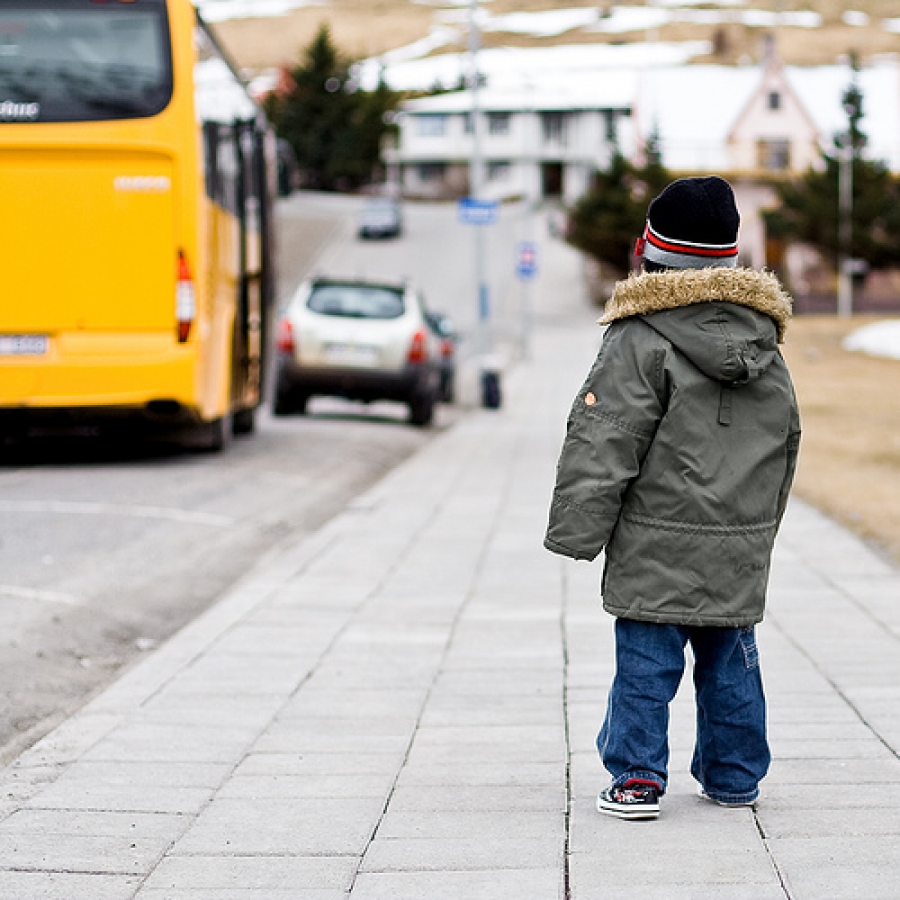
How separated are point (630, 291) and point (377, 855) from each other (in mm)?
1517

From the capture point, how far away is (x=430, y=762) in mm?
5383

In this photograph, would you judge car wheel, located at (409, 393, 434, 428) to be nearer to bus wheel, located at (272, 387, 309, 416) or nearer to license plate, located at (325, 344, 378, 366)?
license plate, located at (325, 344, 378, 366)

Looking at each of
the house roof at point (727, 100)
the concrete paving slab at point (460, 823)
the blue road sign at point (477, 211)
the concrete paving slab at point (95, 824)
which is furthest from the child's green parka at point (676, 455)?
the house roof at point (727, 100)

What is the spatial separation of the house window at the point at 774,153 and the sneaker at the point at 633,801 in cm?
8646

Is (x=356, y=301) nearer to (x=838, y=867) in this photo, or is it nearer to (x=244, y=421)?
(x=244, y=421)

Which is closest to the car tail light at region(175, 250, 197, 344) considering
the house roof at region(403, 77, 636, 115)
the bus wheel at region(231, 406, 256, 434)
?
the bus wheel at region(231, 406, 256, 434)

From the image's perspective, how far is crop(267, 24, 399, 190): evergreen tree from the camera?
10969 centimetres

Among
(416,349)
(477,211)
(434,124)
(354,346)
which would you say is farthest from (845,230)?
(434,124)

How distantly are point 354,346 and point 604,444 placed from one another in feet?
53.9

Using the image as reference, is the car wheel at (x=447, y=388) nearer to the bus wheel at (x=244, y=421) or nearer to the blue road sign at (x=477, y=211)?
the blue road sign at (x=477, y=211)

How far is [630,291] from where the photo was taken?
4.59 meters

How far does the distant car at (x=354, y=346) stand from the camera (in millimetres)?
20750

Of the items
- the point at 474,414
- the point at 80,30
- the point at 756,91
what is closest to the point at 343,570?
the point at 80,30

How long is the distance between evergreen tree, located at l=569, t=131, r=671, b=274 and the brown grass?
18772 millimetres
